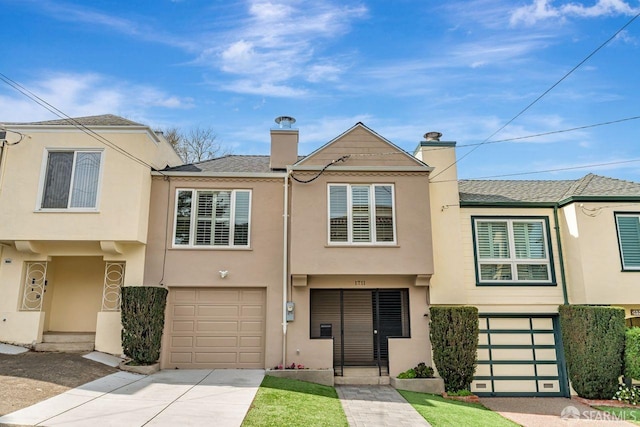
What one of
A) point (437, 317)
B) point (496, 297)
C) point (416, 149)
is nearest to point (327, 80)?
point (416, 149)

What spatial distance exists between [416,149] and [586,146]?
184 inches

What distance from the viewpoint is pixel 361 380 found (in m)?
11.1

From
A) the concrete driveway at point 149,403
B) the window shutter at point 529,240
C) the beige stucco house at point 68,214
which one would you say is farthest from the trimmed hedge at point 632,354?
the beige stucco house at point 68,214

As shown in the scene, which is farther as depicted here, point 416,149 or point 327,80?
point 416,149

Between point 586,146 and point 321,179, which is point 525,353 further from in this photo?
point 321,179

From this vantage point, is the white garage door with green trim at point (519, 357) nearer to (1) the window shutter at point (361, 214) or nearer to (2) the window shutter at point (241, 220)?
(1) the window shutter at point (361, 214)

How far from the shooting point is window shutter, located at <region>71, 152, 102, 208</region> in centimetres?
1121

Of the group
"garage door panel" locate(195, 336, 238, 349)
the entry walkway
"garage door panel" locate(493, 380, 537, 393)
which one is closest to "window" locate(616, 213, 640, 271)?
"garage door panel" locate(493, 380, 537, 393)

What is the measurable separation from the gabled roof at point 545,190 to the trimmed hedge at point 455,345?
3439 mm

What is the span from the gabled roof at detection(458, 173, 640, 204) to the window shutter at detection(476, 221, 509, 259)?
72 cm

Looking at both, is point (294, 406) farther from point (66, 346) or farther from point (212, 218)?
point (66, 346)

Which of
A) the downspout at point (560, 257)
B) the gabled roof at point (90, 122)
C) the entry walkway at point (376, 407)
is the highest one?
the gabled roof at point (90, 122)

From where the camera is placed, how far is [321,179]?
1190cm

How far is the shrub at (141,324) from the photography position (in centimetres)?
1035
